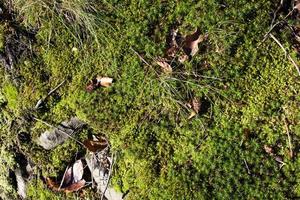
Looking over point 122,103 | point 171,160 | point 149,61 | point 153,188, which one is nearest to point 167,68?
point 149,61

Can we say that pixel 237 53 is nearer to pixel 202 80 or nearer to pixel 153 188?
pixel 202 80

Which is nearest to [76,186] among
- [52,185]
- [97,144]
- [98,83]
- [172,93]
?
[52,185]

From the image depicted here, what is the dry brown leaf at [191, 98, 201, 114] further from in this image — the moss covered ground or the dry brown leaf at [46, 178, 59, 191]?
the dry brown leaf at [46, 178, 59, 191]

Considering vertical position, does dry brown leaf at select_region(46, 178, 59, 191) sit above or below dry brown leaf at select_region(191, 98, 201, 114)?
below

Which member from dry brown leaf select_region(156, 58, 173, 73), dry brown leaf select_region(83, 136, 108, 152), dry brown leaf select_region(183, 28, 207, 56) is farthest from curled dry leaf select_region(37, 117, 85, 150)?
dry brown leaf select_region(183, 28, 207, 56)

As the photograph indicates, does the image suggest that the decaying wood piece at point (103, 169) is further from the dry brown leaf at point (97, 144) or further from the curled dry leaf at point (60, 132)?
the curled dry leaf at point (60, 132)
